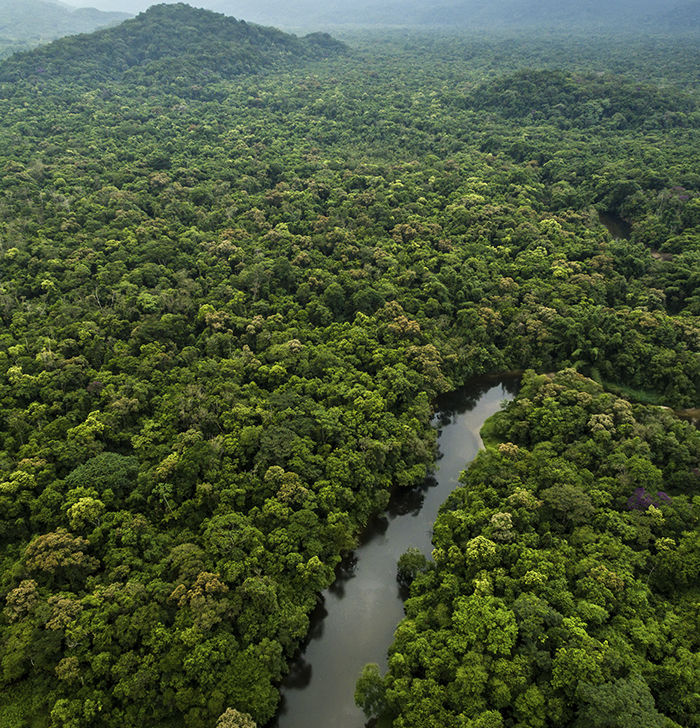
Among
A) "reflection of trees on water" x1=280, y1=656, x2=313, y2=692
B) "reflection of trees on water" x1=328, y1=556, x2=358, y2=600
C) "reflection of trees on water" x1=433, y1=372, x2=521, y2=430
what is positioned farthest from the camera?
Answer: "reflection of trees on water" x1=433, y1=372, x2=521, y2=430

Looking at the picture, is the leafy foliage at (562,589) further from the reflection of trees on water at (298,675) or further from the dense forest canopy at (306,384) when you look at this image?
the reflection of trees on water at (298,675)

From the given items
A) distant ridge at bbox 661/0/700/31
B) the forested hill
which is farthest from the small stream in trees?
distant ridge at bbox 661/0/700/31

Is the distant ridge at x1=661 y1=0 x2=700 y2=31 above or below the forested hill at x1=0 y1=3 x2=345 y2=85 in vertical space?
above

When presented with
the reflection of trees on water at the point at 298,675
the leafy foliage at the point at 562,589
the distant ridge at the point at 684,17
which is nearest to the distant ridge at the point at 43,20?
the leafy foliage at the point at 562,589

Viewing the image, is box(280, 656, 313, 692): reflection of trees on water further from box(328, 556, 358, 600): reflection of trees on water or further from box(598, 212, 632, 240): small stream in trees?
box(598, 212, 632, 240): small stream in trees

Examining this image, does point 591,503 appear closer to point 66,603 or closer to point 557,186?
point 66,603

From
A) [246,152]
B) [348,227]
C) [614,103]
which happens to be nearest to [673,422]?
[348,227]
